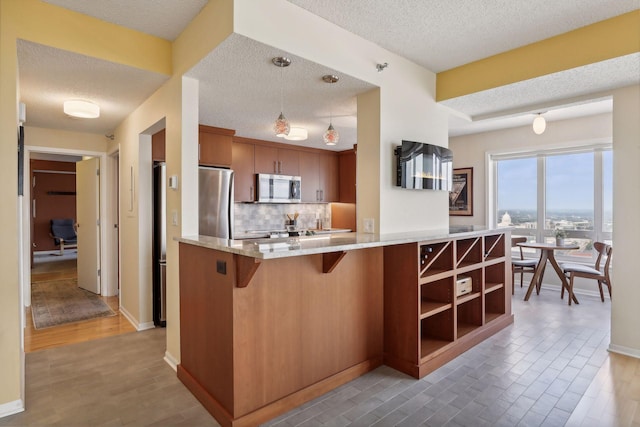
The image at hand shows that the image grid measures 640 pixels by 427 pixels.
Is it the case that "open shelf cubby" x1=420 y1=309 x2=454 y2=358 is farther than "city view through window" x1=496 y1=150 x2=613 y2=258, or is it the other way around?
"city view through window" x1=496 y1=150 x2=613 y2=258

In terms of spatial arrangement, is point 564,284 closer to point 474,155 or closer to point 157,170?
point 474,155

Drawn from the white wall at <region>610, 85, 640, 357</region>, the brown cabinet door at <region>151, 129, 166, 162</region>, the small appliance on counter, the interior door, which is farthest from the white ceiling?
the small appliance on counter

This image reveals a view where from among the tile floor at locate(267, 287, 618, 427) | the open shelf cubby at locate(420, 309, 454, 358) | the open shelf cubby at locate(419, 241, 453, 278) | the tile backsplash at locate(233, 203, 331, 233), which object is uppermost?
the tile backsplash at locate(233, 203, 331, 233)

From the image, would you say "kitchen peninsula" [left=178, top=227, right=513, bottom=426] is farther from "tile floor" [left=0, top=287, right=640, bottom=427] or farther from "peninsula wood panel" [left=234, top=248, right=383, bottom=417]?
"tile floor" [left=0, top=287, right=640, bottom=427]

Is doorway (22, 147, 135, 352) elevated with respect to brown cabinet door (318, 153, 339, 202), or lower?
lower

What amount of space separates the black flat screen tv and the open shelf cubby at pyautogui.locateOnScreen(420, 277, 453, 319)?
0.87 metres

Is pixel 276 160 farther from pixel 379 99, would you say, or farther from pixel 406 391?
pixel 406 391

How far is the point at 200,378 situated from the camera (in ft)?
7.70

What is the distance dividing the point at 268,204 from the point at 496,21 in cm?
418

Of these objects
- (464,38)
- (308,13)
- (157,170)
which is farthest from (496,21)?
(157,170)

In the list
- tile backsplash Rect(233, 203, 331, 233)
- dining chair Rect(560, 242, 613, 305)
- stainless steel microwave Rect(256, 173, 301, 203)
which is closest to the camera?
dining chair Rect(560, 242, 613, 305)

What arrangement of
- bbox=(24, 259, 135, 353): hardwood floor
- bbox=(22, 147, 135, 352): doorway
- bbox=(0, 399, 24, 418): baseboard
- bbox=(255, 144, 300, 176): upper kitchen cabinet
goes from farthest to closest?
bbox=(255, 144, 300, 176): upper kitchen cabinet → bbox=(22, 147, 135, 352): doorway → bbox=(24, 259, 135, 353): hardwood floor → bbox=(0, 399, 24, 418): baseboard

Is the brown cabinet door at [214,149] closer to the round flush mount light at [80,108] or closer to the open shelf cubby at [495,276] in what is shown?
the round flush mount light at [80,108]

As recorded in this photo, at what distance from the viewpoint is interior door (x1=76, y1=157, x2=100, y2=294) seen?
5055mm
